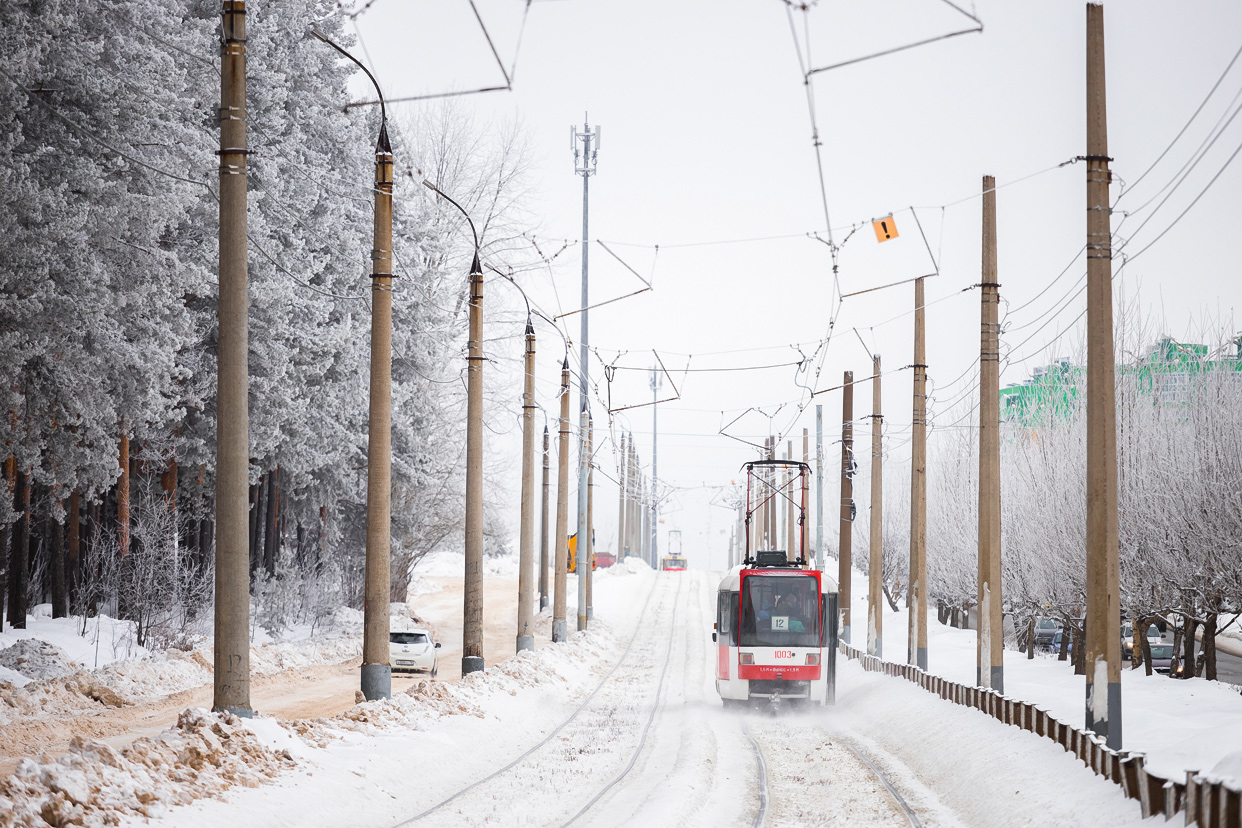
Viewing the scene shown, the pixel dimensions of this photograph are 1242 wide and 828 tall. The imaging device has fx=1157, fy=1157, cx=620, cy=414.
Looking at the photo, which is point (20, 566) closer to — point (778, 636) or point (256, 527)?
point (256, 527)

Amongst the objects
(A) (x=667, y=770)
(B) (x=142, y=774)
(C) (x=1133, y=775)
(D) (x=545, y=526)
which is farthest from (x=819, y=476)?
(B) (x=142, y=774)

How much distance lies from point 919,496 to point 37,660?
1894 centimetres

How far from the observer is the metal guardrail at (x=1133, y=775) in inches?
324

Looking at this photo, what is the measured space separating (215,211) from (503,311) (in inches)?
762

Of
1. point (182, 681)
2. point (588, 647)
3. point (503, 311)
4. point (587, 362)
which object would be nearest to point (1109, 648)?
point (182, 681)

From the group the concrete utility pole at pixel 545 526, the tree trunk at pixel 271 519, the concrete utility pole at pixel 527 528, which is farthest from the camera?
the tree trunk at pixel 271 519

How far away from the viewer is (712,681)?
109ft

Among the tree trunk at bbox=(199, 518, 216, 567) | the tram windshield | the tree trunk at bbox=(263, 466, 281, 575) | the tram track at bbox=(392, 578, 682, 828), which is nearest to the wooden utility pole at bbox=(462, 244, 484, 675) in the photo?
the tram track at bbox=(392, 578, 682, 828)

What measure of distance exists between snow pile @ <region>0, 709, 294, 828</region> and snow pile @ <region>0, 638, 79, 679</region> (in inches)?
522

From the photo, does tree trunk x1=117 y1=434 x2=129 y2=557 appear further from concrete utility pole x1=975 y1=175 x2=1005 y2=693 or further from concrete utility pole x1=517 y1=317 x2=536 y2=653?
concrete utility pole x1=975 y1=175 x2=1005 y2=693

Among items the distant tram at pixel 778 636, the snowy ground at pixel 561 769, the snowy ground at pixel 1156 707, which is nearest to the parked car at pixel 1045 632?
the snowy ground at pixel 1156 707

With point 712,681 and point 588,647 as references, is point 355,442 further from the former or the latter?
point 712,681

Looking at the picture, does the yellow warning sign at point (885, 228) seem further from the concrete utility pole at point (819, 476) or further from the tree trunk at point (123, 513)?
the concrete utility pole at point (819, 476)

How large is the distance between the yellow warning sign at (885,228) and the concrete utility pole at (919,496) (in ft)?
30.3
